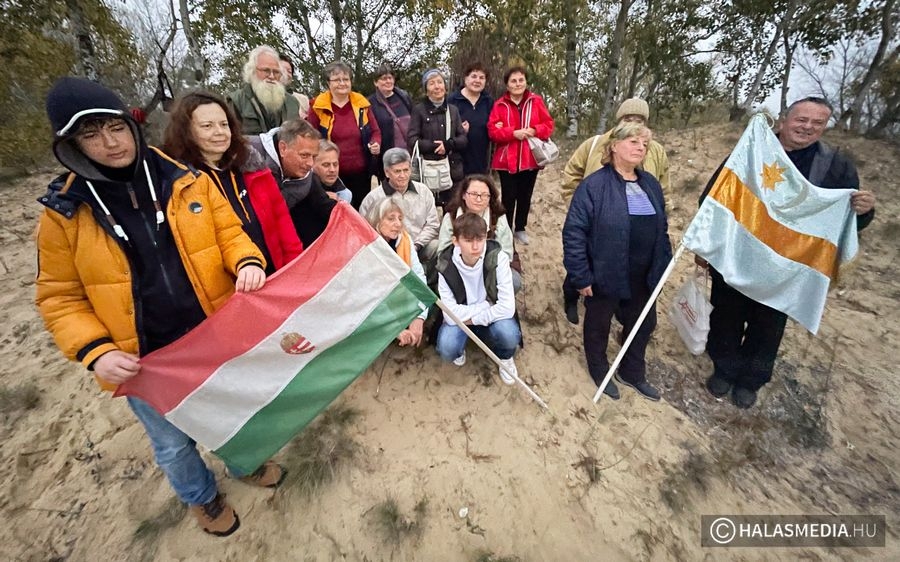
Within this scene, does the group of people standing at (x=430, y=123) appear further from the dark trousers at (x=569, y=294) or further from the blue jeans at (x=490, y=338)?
the blue jeans at (x=490, y=338)

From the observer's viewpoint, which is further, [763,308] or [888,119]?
[888,119]

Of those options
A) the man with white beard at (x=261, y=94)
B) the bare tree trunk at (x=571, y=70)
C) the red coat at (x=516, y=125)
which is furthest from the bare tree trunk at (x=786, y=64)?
the man with white beard at (x=261, y=94)

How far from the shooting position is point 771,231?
2951 mm

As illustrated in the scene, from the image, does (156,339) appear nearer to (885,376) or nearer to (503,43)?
(885,376)

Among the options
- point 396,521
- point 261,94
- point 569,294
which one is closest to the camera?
point 396,521

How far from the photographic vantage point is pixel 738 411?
3471 mm

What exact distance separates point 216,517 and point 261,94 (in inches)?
137

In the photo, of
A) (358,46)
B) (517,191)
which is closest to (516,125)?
(517,191)

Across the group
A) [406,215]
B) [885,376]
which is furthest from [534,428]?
[885,376]

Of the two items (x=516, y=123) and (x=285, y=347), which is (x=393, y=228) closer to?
(x=285, y=347)

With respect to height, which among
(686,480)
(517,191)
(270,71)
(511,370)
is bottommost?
(686,480)

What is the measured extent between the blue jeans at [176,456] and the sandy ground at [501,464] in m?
0.46

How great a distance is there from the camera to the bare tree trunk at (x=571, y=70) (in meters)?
8.86

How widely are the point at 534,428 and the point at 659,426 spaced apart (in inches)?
42.8
